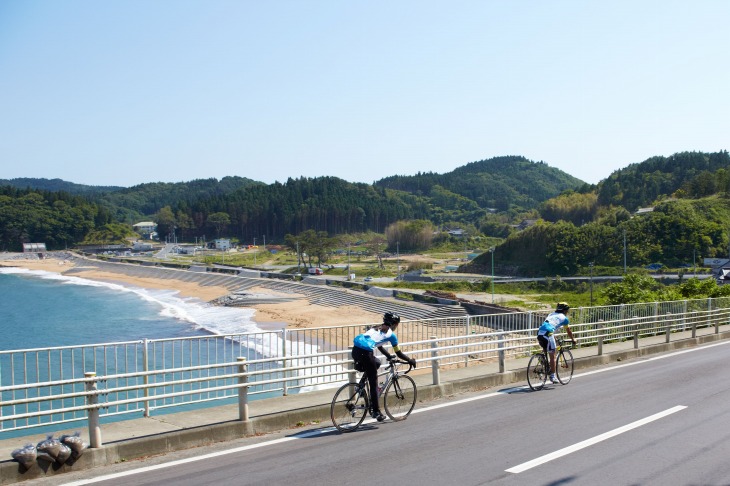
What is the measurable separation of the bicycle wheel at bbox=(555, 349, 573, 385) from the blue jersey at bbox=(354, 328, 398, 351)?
18.1 ft

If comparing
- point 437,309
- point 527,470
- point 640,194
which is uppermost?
point 640,194

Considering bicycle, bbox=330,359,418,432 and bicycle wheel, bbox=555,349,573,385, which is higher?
bicycle, bbox=330,359,418,432

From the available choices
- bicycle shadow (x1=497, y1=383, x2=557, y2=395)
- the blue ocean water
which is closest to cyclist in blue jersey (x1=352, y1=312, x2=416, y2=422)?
bicycle shadow (x1=497, y1=383, x2=557, y2=395)

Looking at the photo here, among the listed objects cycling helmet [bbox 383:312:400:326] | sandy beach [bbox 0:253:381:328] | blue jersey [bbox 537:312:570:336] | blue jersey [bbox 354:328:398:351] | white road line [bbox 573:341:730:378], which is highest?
cycling helmet [bbox 383:312:400:326]

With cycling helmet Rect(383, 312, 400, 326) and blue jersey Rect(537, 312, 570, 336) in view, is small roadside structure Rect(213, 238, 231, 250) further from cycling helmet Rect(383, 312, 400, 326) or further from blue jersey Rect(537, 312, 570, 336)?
cycling helmet Rect(383, 312, 400, 326)

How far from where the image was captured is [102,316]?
203 feet

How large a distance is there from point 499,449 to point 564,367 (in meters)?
6.73

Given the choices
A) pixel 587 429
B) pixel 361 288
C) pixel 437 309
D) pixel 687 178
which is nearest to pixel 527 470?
pixel 587 429

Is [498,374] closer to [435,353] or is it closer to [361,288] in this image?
[435,353]

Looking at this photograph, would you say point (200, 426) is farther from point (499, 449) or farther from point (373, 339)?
point (499, 449)

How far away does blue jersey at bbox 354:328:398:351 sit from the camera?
9875mm

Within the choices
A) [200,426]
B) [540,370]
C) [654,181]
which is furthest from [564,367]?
[654,181]

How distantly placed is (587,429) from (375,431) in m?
3.19

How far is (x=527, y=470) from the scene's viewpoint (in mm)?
7953
